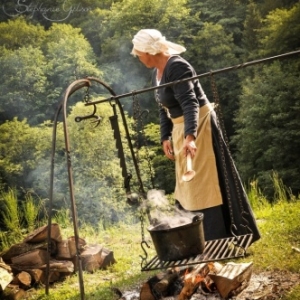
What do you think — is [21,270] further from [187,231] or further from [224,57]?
[224,57]

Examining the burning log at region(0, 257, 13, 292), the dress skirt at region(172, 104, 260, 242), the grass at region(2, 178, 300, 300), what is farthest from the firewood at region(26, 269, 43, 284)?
the dress skirt at region(172, 104, 260, 242)

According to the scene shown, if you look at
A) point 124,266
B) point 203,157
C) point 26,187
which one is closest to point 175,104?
point 203,157

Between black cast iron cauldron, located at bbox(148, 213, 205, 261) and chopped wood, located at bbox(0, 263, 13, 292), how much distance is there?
1.73 meters

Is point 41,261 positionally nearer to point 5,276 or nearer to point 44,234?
point 44,234

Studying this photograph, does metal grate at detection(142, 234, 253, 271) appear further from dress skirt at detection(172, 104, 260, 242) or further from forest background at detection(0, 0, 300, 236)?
forest background at detection(0, 0, 300, 236)

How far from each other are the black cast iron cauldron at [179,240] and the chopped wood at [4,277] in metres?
1.73

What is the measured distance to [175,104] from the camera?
299 cm

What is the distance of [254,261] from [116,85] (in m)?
11.1

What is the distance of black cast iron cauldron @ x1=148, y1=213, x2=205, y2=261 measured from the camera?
2408mm

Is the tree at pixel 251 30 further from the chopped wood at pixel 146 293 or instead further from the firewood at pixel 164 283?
the chopped wood at pixel 146 293

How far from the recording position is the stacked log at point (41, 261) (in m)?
3.80

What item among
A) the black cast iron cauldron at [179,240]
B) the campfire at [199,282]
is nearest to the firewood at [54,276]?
the campfire at [199,282]

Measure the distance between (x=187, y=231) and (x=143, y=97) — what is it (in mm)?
12013

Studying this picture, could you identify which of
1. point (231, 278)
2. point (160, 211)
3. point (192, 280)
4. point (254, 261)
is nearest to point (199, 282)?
point (192, 280)
